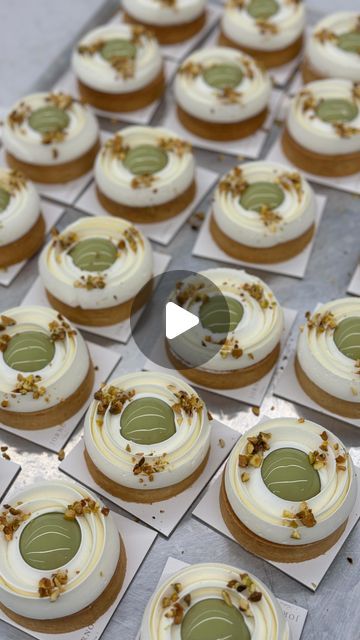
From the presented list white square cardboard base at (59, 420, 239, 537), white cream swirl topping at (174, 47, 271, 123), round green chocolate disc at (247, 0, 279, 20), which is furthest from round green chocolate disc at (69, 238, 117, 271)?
round green chocolate disc at (247, 0, 279, 20)

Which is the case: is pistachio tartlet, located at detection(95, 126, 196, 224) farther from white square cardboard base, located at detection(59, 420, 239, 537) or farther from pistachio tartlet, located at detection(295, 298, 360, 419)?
white square cardboard base, located at detection(59, 420, 239, 537)

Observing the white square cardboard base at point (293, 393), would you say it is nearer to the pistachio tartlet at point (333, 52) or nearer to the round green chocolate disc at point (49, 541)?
the round green chocolate disc at point (49, 541)

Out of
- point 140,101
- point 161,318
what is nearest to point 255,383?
point 161,318

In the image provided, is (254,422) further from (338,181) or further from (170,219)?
(338,181)

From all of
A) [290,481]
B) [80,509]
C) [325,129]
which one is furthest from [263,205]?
[80,509]

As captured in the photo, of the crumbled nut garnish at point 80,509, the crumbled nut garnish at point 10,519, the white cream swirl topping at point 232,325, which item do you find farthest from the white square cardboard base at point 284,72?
the crumbled nut garnish at point 10,519

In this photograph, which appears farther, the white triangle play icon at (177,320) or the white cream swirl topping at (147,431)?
the white triangle play icon at (177,320)
